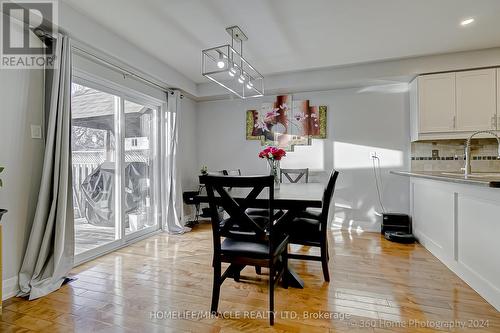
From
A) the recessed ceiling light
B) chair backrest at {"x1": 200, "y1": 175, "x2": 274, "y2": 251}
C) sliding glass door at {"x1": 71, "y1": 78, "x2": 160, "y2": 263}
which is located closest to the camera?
chair backrest at {"x1": 200, "y1": 175, "x2": 274, "y2": 251}

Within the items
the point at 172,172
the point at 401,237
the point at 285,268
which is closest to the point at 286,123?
the point at 172,172

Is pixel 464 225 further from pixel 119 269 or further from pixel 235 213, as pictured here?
pixel 119 269

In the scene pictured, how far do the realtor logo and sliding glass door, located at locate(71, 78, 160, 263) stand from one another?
43 centimetres

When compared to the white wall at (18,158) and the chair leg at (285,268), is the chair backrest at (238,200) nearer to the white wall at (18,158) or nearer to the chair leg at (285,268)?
the chair leg at (285,268)

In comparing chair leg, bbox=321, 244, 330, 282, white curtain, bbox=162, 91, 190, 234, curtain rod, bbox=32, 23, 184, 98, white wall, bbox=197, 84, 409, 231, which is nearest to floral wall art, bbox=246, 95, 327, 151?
white wall, bbox=197, 84, 409, 231

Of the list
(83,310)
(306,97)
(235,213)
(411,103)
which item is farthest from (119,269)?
(411,103)

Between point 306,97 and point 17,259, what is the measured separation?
4.11 meters

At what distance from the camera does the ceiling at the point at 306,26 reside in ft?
7.48

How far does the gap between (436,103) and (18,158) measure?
4.69 metres

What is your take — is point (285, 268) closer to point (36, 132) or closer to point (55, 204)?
point (55, 204)

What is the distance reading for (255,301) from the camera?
1913mm

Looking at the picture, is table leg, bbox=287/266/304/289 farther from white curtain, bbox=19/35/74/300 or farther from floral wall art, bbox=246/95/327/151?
floral wall art, bbox=246/95/327/151

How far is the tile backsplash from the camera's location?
3469mm

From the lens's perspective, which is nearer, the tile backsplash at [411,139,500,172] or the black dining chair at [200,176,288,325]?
the black dining chair at [200,176,288,325]
